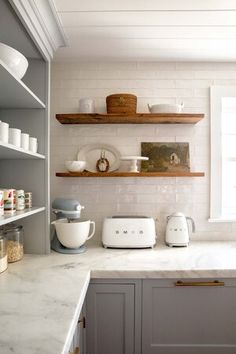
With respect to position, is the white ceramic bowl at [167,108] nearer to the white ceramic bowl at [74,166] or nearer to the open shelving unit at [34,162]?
the white ceramic bowl at [74,166]

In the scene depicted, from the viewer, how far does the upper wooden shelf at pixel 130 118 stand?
6.80ft

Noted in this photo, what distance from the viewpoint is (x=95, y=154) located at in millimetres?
2268

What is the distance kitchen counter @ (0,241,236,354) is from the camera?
0.94 m

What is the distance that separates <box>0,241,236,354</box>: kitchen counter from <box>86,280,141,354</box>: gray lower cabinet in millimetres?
89

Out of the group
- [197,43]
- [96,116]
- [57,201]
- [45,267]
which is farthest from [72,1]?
[45,267]

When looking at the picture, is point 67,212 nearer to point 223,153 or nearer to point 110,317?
point 110,317

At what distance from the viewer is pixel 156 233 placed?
2.29 meters

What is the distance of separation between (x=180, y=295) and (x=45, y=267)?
81cm

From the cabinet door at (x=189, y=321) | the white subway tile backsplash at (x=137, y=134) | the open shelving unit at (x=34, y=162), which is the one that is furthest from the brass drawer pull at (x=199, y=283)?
the open shelving unit at (x=34, y=162)

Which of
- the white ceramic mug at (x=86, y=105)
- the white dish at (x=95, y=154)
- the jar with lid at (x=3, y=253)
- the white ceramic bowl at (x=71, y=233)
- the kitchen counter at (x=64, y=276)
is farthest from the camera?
the white dish at (x=95, y=154)

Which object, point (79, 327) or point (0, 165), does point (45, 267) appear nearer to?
point (79, 327)

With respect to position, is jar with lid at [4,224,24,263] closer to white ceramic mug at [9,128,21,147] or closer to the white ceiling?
white ceramic mug at [9,128,21,147]

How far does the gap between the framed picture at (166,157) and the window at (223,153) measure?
24 centimetres

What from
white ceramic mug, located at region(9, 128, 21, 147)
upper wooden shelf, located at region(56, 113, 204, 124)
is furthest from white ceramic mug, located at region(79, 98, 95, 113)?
white ceramic mug, located at region(9, 128, 21, 147)
